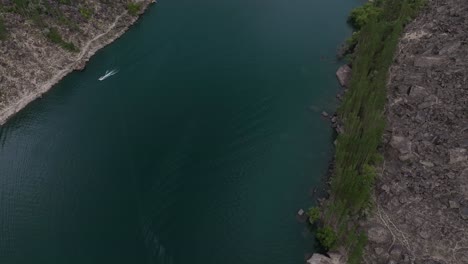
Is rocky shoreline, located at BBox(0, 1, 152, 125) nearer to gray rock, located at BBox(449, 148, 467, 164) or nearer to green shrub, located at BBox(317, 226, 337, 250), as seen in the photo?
green shrub, located at BBox(317, 226, 337, 250)

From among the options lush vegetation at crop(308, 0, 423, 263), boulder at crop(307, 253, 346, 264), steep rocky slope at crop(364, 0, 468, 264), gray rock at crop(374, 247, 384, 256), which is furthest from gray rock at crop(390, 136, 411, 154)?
boulder at crop(307, 253, 346, 264)

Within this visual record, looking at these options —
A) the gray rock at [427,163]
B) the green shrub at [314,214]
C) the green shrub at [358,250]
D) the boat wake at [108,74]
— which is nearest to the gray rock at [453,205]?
the gray rock at [427,163]

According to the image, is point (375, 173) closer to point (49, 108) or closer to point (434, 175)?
point (434, 175)

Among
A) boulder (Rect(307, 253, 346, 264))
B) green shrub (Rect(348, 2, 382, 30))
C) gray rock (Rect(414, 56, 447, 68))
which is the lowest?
boulder (Rect(307, 253, 346, 264))

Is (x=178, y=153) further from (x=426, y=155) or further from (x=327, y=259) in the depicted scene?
(x=426, y=155)

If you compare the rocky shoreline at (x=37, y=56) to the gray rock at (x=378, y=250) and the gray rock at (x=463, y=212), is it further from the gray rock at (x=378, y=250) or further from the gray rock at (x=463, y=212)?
the gray rock at (x=463, y=212)

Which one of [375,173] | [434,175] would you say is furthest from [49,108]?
[434,175]

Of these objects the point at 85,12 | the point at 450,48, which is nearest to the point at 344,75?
the point at 450,48
